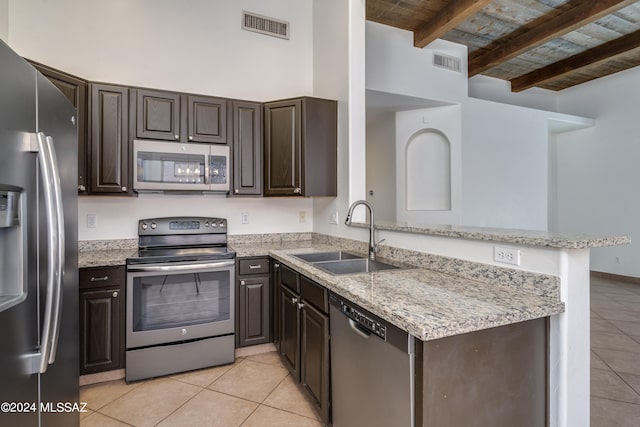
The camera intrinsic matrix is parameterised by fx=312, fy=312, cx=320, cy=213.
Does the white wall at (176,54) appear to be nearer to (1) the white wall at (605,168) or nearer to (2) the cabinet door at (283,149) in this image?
(2) the cabinet door at (283,149)

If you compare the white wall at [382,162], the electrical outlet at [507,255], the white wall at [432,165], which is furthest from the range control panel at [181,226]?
Result: the white wall at [382,162]

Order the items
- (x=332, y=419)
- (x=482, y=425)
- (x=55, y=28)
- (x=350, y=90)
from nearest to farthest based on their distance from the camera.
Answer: (x=482, y=425)
(x=332, y=419)
(x=55, y=28)
(x=350, y=90)

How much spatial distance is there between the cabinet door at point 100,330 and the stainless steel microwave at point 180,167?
2.76 ft

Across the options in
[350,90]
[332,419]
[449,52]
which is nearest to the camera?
[332,419]

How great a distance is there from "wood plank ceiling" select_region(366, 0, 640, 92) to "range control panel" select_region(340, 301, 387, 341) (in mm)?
3273

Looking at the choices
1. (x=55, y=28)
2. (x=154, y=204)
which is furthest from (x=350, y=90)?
(x=55, y=28)

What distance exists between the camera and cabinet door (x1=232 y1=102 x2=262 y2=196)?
2826 mm

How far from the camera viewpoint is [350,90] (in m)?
2.79

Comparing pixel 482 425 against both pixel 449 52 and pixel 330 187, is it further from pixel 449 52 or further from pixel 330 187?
pixel 449 52

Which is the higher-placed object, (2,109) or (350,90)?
(350,90)

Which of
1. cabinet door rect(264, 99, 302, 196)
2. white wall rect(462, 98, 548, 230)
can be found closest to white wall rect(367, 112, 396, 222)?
white wall rect(462, 98, 548, 230)

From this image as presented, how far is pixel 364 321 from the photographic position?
4.30 ft

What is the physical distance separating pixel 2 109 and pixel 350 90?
2350mm

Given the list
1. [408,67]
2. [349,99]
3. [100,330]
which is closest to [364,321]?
[100,330]
